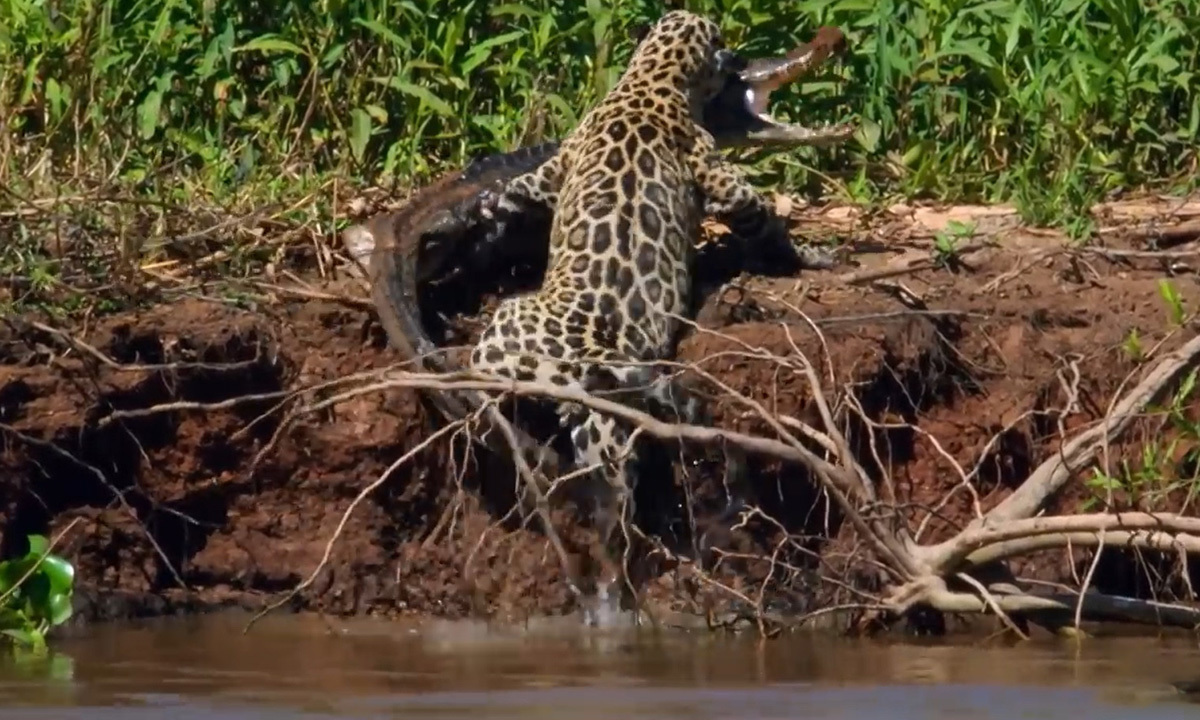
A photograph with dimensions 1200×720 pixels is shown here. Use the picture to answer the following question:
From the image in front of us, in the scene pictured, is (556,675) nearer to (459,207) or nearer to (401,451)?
(401,451)

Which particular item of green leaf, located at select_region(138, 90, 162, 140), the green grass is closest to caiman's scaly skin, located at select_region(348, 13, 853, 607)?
the green grass

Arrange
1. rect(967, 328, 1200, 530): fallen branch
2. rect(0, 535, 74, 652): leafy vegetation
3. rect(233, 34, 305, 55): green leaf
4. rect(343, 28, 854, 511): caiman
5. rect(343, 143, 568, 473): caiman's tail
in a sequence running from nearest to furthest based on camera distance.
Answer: rect(967, 328, 1200, 530): fallen branch < rect(0, 535, 74, 652): leafy vegetation < rect(343, 143, 568, 473): caiman's tail < rect(343, 28, 854, 511): caiman < rect(233, 34, 305, 55): green leaf

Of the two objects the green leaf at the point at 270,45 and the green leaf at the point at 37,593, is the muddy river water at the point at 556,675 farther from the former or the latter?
the green leaf at the point at 270,45

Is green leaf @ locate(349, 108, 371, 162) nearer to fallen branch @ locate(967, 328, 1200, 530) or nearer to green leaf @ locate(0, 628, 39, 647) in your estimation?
green leaf @ locate(0, 628, 39, 647)

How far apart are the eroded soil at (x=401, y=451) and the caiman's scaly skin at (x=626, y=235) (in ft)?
0.66

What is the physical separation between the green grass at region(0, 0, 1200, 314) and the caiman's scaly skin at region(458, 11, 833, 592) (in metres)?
0.48

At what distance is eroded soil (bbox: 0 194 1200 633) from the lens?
7566 millimetres

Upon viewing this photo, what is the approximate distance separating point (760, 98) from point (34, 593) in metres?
3.46

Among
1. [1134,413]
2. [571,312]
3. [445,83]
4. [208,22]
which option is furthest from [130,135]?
[1134,413]

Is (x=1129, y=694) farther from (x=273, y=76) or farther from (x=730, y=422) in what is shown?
(x=273, y=76)

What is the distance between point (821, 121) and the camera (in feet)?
31.4

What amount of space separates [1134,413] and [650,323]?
5.66 ft

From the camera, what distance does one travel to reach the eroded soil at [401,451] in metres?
7.57

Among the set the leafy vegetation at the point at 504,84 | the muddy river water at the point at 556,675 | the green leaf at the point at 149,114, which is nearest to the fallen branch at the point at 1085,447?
the muddy river water at the point at 556,675
